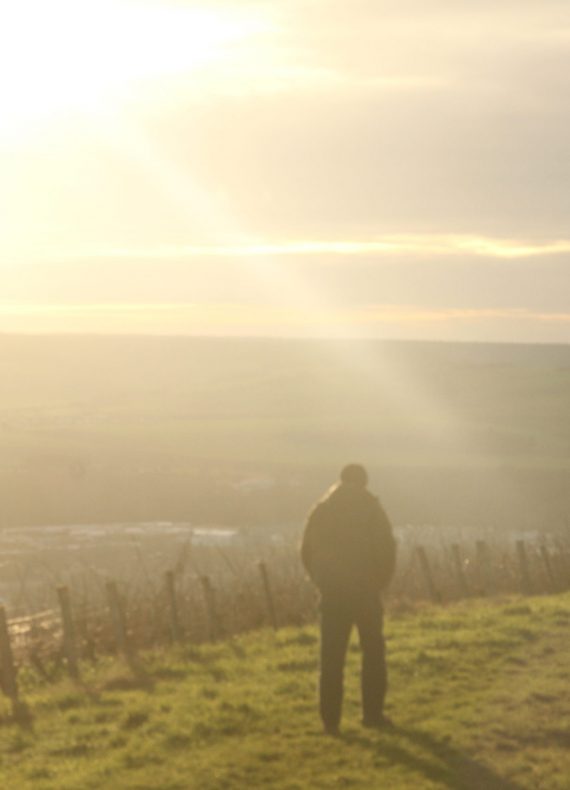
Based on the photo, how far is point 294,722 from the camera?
41.1ft

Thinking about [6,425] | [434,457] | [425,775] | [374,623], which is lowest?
[425,775]

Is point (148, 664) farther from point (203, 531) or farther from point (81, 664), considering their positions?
point (203, 531)

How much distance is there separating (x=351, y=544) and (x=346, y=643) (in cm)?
84

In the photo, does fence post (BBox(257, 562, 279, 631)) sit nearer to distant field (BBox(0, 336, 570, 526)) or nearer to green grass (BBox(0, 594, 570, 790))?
green grass (BBox(0, 594, 570, 790))

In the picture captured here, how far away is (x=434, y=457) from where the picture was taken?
8894 cm

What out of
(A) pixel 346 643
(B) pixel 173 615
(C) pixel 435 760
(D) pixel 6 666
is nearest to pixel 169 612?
(B) pixel 173 615

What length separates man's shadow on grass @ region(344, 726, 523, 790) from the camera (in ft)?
33.2

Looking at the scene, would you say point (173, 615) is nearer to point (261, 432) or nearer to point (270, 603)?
point (270, 603)

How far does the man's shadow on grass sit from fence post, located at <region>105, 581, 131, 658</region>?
6.66 m

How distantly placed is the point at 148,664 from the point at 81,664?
1413 mm

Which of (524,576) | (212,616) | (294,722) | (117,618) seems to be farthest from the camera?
(524,576)

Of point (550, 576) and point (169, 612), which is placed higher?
point (169, 612)

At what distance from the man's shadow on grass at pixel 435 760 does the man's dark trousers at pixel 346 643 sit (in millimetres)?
333

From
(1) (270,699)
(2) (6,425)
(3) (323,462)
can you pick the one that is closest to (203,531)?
(3) (323,462)
